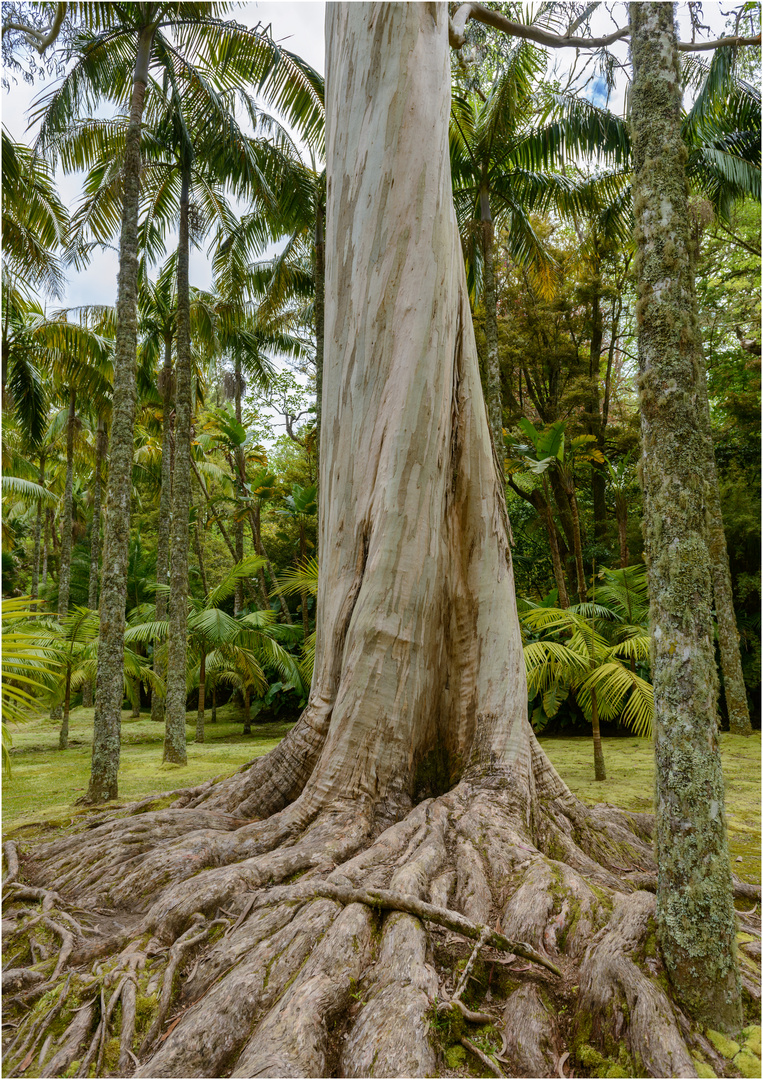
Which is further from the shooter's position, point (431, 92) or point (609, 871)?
point (431, 92)

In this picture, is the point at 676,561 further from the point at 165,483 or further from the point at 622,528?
the point at 165,483

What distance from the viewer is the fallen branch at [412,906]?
2504 millimetres

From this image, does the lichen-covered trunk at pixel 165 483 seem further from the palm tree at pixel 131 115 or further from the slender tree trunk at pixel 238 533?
the palm tree at pixel 131 115

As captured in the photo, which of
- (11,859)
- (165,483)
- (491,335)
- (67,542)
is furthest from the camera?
(67,542)

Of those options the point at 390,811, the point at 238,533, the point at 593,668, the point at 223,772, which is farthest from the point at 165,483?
the point at 390,811

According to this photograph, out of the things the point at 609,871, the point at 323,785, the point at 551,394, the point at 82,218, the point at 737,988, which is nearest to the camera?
the point at 737,988

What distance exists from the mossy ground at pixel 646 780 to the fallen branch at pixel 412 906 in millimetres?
2060

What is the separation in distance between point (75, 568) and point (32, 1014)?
20513 mm

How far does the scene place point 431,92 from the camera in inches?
181

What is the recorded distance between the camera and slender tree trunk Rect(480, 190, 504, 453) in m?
9.61

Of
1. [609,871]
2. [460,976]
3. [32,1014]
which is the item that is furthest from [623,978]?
[32,1014]

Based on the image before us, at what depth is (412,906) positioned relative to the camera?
267 cm

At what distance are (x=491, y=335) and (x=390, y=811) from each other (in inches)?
315

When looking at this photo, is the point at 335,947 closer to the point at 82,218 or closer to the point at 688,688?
the point at 688,688
